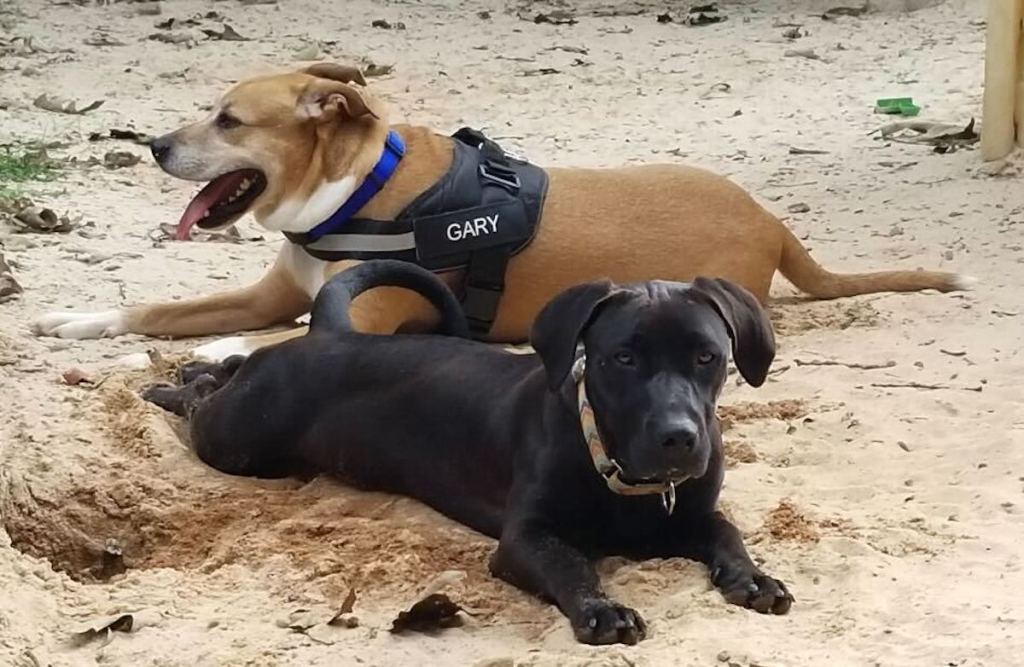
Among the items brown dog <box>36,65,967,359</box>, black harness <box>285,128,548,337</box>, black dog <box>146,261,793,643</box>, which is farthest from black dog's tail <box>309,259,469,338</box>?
brown dog <box>36,65,967,359</box>

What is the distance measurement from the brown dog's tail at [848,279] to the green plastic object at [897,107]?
338 cm

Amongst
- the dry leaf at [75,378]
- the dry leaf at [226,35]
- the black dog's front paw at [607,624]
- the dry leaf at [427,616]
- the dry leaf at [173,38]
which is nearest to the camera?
the black dog's front paw at [607,624]

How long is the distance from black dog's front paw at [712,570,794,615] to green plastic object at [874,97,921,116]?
6.25m

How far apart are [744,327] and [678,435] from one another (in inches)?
16.8

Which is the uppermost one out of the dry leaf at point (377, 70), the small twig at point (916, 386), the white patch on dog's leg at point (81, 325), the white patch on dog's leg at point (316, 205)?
the white patch on dog's leg at point (316, 205)

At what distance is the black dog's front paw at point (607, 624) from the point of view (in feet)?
11.1

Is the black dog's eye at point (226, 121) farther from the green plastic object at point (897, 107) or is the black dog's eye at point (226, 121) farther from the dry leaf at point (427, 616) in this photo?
the green plastic object at point (897, 107)

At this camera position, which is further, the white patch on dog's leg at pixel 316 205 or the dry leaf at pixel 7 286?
the dry leaf at pixel 7 286

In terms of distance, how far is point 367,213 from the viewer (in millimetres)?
5852

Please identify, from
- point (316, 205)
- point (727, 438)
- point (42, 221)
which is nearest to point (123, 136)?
point (42, 221)

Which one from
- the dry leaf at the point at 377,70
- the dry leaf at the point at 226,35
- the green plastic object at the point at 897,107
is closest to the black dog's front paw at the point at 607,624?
the green plastic object at the point at 897,107

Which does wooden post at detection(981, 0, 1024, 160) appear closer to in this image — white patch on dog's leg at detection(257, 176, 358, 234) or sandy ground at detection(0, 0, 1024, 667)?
sandy ground at detection(0, 0, 1024, 667)

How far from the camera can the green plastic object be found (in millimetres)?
9438

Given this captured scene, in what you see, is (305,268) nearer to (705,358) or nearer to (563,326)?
(563,326)
